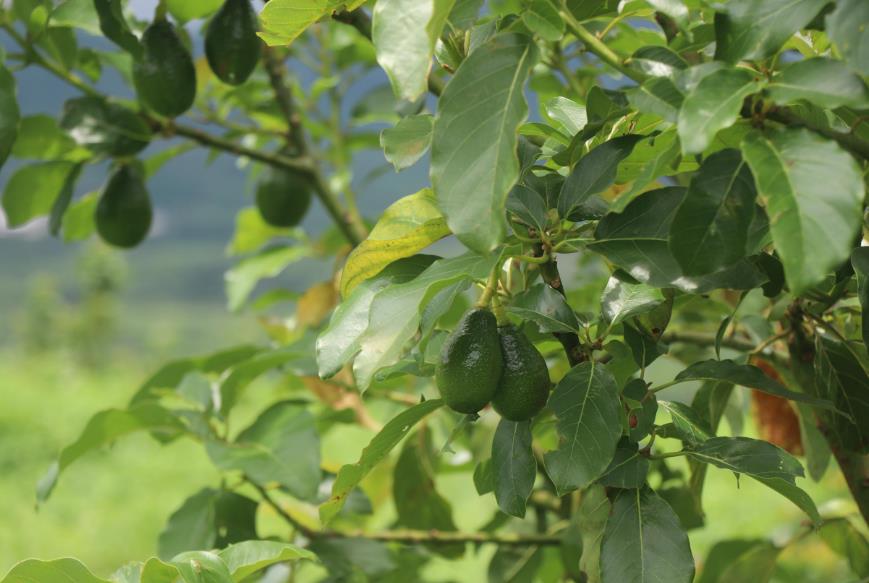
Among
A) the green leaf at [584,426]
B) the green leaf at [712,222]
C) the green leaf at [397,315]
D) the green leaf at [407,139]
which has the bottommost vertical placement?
the green leaf at [584,426]

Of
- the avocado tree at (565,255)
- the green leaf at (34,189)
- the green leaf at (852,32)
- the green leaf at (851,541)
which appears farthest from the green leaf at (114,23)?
the green leaf at (851,541)

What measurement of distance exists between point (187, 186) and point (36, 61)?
31.7 meters

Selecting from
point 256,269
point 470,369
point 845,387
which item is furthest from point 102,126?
point 845,387

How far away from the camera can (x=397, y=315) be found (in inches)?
18.4

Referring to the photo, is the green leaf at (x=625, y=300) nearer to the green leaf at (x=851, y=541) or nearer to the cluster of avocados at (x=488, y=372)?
the cluster of avocados at (x=488, y=372)

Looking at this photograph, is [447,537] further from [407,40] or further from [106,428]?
[407,40]

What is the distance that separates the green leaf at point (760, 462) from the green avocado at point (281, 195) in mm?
842

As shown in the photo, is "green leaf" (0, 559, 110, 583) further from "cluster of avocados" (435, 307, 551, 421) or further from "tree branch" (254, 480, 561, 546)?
"tree branch" (254, 480, 561, 546)

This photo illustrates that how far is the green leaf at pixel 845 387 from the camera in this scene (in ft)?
2.08

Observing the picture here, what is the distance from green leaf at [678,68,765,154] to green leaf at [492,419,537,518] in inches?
8.6

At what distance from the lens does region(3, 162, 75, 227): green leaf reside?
1.06 meters

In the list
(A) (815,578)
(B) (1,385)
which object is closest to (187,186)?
(B) (1,385)

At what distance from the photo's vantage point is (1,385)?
4.88 m

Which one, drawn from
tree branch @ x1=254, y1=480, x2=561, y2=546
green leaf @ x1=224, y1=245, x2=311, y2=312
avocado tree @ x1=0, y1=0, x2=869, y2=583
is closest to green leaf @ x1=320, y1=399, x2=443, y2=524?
avocado tree @ x1=0, y1=0, x2=869, y2=583
